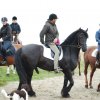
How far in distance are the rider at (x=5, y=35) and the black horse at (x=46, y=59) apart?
268cm

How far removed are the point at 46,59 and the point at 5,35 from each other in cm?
335

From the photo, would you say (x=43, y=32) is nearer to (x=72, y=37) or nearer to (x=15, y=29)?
(x=72, y=37)

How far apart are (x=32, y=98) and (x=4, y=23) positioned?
3927 millimetres

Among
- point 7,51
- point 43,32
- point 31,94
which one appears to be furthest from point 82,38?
point 7,51

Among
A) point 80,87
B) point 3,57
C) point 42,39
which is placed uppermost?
point 42,39

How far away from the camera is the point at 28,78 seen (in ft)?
47.4

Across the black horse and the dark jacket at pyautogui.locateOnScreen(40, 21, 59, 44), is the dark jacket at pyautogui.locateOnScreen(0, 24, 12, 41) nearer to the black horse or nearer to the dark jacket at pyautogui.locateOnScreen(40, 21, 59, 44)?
the dark jacket at pyautogui.locateOnScreen(40, 21, 59, 44)

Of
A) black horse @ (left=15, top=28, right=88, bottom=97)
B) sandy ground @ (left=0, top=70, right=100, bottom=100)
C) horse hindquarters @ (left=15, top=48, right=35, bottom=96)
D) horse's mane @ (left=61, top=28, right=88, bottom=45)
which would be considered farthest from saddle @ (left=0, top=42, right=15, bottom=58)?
horse's mane @ (left=61, top=28, right=88, bottom=45)

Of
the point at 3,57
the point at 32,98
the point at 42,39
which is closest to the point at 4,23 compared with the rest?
the point at 3,57

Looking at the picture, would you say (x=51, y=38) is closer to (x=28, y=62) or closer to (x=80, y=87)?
(x=28, y=62)

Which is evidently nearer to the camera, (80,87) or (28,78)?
(28,78)

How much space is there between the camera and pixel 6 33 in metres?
16.9

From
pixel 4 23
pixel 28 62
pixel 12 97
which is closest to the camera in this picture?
pixel 12 97

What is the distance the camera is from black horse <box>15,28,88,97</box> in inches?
554
